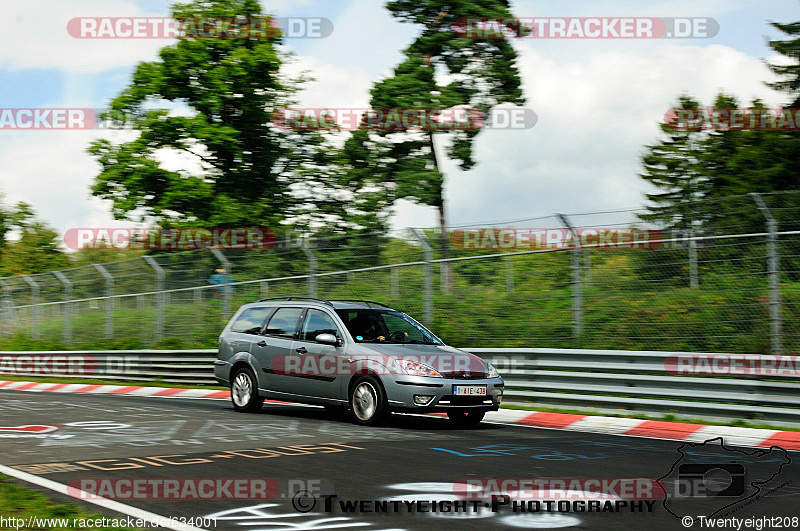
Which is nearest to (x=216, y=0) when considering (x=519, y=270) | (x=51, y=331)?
(x=51, y=331)

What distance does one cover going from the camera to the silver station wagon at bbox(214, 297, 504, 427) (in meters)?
11.8

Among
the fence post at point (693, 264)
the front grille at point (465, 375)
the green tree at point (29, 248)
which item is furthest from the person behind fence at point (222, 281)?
the green tree at point (29, 248)

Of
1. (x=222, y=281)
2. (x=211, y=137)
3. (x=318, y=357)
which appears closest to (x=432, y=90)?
(x=211, y=137)

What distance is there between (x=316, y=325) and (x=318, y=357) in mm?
545

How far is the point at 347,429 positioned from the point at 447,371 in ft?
4.69

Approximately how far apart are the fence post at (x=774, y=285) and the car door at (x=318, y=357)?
5477 mm

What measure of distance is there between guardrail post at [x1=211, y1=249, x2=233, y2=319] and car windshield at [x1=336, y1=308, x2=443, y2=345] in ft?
27.0

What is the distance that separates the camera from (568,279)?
47.3 ft

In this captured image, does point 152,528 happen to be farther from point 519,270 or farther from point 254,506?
point 519,270

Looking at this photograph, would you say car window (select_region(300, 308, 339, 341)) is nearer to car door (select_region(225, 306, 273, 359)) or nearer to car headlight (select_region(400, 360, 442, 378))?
car door (select_region(225, 306, 273, 359))

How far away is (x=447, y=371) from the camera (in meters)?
11.8

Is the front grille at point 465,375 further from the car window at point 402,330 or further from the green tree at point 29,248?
the green tree at point 29,248

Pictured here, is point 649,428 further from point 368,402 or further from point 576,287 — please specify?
point 368,402

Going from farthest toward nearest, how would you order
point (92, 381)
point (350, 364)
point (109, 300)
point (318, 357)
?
point (109, 300)
point (92, 381)
point (318, 357)
point (350, 364)
